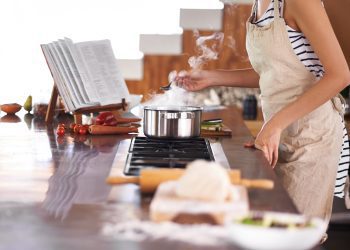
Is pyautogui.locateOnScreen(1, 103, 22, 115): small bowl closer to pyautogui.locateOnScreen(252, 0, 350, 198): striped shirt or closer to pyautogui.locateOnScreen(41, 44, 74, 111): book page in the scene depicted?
pyautogui.locateOnScreen(41, 44, 74, 111): book page

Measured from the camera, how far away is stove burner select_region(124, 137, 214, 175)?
2193 millimetres

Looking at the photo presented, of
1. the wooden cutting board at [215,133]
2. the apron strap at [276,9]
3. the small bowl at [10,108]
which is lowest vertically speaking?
the small bowl at [10,108]

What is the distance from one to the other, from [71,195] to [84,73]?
5.59ft

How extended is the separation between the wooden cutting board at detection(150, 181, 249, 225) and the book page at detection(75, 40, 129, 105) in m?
Answer: 2.03

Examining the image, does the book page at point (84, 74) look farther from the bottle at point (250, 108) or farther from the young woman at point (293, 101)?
the bottle at point (250, 108)

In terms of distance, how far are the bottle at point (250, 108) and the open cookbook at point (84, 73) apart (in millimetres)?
2814

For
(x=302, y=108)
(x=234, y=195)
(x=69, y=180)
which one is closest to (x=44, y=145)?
(x=69, y=180)

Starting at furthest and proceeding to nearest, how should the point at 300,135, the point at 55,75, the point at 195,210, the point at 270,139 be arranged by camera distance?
the point at 55,75, the point at 300,135, the point at 270,139, the point at 195,210

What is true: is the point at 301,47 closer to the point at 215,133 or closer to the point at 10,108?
the point at 215,133

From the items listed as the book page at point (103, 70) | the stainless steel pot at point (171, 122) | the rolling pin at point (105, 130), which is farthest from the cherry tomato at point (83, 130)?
the stainless steel pot at point (171, 122)

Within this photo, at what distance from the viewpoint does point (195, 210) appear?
4.99 feet

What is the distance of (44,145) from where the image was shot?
2.78m

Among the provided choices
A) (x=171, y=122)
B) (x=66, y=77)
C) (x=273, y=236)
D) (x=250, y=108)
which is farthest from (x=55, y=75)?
(x=250, y=108)

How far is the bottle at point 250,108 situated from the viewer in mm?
6383
